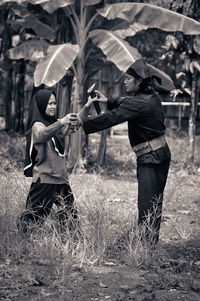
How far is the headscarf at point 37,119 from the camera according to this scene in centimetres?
488

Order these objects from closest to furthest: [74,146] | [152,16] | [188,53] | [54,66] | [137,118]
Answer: [137,118] < [54,66] < [152,16] < [74,146] < [188,53]

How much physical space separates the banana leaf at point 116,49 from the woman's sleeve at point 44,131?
3.96m

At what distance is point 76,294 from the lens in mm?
4031

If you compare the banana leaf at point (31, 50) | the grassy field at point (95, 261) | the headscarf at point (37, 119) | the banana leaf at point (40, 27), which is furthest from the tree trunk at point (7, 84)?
the headscarf at point (37, 119)

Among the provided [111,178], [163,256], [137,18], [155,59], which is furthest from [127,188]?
[155,59]

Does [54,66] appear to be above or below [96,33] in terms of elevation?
below

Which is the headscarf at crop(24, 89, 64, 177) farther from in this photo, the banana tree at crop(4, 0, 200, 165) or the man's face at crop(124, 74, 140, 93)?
the banana tree at crop(4, 0, 200, 165)

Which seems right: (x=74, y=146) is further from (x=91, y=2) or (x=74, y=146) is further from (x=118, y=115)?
(x=118, y=115)

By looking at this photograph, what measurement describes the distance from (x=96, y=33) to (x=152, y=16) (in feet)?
3.43

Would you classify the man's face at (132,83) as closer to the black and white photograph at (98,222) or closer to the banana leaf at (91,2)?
the black and white photograph at (98,222)

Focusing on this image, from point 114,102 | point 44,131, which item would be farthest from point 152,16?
point 44,131

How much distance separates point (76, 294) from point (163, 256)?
131 cm

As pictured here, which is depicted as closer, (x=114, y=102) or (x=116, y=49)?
(x=114, y=102)

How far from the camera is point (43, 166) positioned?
498 centimetres
